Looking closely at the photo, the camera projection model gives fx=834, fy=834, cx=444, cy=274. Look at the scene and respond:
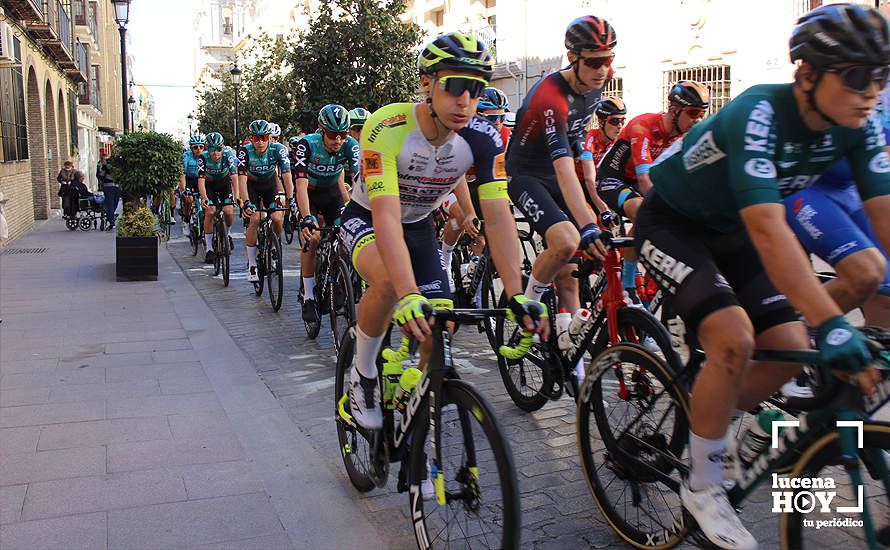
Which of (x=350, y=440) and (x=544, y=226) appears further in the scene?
(x=544, y=226)

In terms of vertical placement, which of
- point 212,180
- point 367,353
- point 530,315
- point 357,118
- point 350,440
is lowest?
point 350,440

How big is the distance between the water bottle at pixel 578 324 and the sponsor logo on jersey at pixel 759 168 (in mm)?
1901

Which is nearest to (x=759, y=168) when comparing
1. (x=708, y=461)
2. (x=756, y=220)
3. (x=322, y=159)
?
(x=756, y=220)

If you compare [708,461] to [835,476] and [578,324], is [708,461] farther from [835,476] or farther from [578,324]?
[578,324]

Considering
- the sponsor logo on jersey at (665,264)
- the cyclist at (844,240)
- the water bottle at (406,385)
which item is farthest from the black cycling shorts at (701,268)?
the water bottle at (406,385)

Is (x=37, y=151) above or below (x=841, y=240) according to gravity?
above

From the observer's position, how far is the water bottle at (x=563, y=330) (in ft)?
15.4

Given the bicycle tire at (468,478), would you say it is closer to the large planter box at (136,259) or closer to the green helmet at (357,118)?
the green helmet at (357,118)

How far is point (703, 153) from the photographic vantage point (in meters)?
2.97

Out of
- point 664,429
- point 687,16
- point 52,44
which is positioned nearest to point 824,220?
point 664,429

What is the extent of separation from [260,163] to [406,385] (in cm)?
717

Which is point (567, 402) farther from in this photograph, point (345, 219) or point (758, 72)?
point (758, 72)

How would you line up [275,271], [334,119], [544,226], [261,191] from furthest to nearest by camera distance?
[261,191]
[275,271]
[334,119]
[544,226]

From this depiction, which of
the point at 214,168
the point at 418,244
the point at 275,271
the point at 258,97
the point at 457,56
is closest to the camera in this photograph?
the point at 457,56
